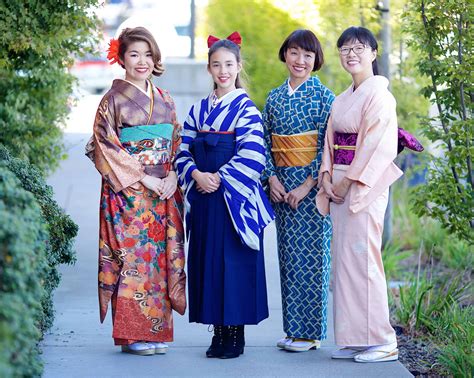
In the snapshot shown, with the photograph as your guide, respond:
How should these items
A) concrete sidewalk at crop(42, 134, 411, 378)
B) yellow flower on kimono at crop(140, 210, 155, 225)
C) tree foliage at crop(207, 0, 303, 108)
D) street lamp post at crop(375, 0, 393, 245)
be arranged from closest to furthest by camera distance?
concrete sidewalk at crop(42, 134, 411, 378) → yellow flower on kimono at crop(140, 210, 155, 225) → street lamp post at crop(375, 0, 393, 245) → tree foliage at crop(207, 0, 303, 108)

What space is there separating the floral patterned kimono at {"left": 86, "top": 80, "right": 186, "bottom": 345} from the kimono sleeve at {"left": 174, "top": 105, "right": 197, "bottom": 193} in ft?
0.25

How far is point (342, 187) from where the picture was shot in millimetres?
5035

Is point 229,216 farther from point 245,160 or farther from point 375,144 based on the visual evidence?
point 375,144

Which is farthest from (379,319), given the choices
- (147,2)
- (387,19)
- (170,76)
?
(147,2)

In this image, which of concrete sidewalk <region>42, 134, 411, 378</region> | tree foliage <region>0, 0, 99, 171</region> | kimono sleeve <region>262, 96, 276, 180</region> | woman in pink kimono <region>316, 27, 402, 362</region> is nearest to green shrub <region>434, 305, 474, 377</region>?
concrete sidewalk <region>42, 134, 411, 378</region>

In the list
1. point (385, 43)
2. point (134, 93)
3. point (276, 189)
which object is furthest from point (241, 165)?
point (385, 43)

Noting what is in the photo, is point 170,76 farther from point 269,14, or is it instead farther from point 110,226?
point 110,226

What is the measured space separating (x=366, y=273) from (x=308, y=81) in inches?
44.1

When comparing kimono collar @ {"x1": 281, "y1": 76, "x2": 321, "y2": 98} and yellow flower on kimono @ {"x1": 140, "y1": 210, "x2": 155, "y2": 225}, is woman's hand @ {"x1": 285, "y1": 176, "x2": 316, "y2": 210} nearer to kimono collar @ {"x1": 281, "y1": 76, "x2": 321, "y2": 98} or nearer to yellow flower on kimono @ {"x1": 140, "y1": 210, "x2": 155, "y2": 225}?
kimono collar @ {"x1": 281, "y1": 76, "x2": 321, "y2": 98}

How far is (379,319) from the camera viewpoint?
5055 millimetres

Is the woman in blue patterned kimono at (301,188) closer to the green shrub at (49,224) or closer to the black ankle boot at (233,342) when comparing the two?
the black ankle boot at (233,342)

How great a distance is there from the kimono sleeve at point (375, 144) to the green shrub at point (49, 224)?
164 cm

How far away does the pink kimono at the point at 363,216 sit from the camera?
16.3 feet

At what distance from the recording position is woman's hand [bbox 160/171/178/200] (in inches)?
206
